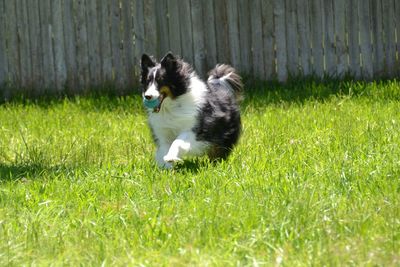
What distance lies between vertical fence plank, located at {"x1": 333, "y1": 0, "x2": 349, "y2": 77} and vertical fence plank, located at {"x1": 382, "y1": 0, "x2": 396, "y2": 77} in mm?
503

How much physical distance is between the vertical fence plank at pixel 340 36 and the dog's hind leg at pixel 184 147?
4.55 meters

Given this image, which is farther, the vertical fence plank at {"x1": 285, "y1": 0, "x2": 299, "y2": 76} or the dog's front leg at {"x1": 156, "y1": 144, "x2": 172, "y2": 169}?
the vertical fence plank at {"x1": 285, "y1": 0, "x2": 299, "y2": 76}

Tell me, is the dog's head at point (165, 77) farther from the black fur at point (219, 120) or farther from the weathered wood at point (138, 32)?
the weathered wood at point (138, 32)

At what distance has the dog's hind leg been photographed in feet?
21.5

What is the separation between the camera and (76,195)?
18.8ft

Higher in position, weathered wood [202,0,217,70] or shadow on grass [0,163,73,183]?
weathered wood [202,0,217,70]

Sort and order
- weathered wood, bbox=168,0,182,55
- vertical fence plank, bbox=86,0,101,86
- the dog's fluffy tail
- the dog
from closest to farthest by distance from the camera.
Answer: the dog → the dog's fluffy tail → weathered wood, bbox=168,0,182,55 → vertical fence plank, bbox=86,0,101,86

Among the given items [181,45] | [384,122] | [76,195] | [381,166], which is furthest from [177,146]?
[181,45]

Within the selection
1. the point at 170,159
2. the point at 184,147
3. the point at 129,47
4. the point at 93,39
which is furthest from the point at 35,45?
the point at 170,159

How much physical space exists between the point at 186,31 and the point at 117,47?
0.89m

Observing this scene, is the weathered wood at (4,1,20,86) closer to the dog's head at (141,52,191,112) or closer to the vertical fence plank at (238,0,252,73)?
the vertical fence plank at (238,0,252,73)

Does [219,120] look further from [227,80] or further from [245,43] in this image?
[245,43]

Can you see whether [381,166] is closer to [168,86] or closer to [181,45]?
[168,86]

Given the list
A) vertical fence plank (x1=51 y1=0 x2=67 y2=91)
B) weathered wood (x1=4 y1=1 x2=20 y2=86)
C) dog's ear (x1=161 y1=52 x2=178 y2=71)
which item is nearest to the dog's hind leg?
dog's ear (x1=161 y1=52 x2=178 y2=71)
